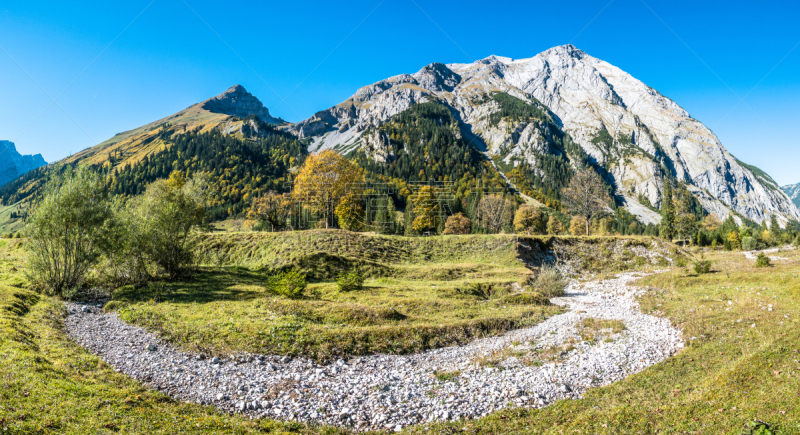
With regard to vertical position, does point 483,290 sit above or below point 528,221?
below

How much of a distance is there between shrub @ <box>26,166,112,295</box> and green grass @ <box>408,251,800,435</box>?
3096cm

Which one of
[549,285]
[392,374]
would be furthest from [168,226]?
[549,285]

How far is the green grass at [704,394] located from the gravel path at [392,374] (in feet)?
3.08

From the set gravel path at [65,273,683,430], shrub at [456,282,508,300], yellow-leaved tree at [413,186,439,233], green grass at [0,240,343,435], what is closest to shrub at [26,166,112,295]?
gravel path at [65,273,683,430]

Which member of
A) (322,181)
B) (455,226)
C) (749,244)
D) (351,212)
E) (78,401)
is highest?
(322,181)

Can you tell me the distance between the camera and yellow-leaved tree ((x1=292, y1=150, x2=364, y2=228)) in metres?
60.7

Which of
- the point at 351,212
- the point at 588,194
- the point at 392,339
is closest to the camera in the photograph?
the point at 392,339

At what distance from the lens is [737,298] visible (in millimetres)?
25094

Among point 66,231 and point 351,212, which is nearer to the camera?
point 66,231

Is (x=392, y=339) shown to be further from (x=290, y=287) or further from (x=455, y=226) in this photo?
(x=455, y=226)

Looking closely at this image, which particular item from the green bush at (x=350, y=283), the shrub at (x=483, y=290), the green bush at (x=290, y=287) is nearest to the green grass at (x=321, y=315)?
the shrub at (x=483, y=290)

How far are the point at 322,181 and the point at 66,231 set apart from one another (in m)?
37.8

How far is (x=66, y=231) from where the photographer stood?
85.4 ft

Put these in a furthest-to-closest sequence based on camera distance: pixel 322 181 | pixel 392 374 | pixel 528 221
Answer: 1. pixel 528 221
2. pixel 322 181
3. pixel 392 374
